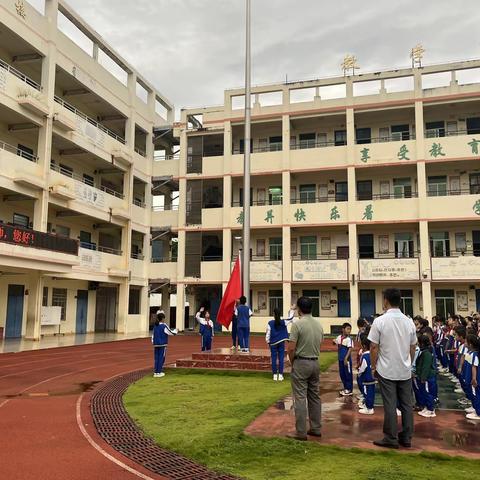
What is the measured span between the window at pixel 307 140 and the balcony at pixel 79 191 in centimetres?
1165

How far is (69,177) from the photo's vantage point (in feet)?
77.8

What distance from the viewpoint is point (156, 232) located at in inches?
1271

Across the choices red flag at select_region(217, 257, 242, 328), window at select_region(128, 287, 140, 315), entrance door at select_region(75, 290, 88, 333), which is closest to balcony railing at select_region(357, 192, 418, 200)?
window at select_region(128, 287, 140, 315)

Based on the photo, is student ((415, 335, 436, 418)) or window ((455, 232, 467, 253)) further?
window ((455, 232, 467, 253))

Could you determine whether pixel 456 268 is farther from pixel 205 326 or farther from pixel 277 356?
pixel 277 356

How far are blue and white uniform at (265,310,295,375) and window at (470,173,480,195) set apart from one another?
21510 millimetres

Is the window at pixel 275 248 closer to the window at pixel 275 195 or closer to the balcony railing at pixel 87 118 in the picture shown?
the window at pixel 275 195

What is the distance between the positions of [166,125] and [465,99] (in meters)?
18.1

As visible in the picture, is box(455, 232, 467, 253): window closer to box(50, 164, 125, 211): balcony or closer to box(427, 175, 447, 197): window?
box(427, 175, 447, 197): window

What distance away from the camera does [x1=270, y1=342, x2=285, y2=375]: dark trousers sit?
10.7 meters

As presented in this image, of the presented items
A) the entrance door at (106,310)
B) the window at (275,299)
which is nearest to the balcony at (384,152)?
Answer: the window at (275,299)

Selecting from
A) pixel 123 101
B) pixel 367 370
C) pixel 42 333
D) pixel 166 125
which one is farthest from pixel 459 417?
pixel 166 125

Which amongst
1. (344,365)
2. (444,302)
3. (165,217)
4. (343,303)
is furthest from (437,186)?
(344,365)

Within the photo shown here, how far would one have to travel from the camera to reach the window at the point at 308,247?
1179 inches
